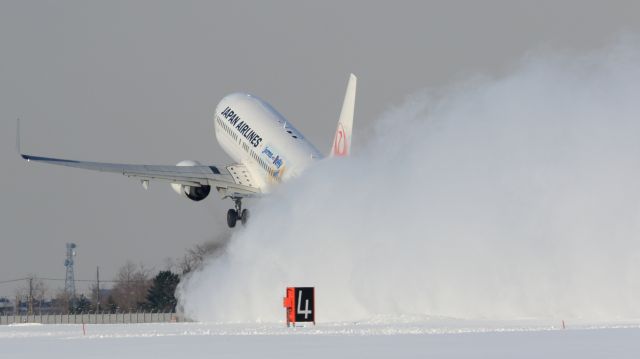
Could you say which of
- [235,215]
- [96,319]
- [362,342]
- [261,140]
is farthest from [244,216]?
[362,342]

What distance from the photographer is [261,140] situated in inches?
3617

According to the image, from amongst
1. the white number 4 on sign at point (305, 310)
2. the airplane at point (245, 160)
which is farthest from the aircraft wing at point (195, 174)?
the white number 4 on sign at point (305, 310)

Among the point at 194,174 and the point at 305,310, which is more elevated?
the point at 194,174

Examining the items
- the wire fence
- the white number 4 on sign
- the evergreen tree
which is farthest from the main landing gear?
the evergreen tree

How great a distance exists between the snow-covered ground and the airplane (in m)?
35.7

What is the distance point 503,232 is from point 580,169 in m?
3.85

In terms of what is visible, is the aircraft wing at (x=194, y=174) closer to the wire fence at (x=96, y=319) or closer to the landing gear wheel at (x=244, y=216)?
the landing gear wheel at (x=244, y=216)

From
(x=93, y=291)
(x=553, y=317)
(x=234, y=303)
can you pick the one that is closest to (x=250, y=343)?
(x=553, y=317)

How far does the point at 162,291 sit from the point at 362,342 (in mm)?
103322

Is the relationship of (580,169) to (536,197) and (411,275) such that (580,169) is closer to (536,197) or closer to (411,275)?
(536,197)

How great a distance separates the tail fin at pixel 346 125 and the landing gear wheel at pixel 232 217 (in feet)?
28.2

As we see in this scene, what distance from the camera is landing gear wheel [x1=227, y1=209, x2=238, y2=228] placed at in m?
88.4

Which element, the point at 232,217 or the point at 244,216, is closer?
the point at 244,216

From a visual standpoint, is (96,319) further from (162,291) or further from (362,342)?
(362,342)
